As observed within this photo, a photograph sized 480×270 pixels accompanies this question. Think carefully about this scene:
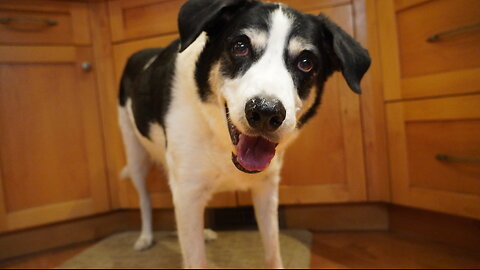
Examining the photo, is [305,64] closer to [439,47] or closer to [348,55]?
[348,55]

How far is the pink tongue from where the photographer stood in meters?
1.02

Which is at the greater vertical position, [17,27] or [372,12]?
[17,27]

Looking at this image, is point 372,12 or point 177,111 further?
point 372,12

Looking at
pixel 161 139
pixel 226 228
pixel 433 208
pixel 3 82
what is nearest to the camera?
pixel 161 139

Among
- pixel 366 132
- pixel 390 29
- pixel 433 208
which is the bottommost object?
pixel 433 208

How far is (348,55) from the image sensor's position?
1.11 m

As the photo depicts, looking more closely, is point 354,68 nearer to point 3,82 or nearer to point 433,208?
point 433,208

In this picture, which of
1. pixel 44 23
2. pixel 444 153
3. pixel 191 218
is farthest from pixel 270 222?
pixel 44 23

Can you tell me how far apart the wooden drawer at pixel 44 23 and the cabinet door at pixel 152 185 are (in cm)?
21

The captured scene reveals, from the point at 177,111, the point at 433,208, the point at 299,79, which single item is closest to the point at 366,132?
the point at 433,208

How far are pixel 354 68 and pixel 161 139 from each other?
85 centimetres

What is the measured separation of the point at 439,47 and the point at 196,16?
3.62 ft

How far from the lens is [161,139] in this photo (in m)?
1.52

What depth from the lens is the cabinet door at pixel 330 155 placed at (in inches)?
71.8
